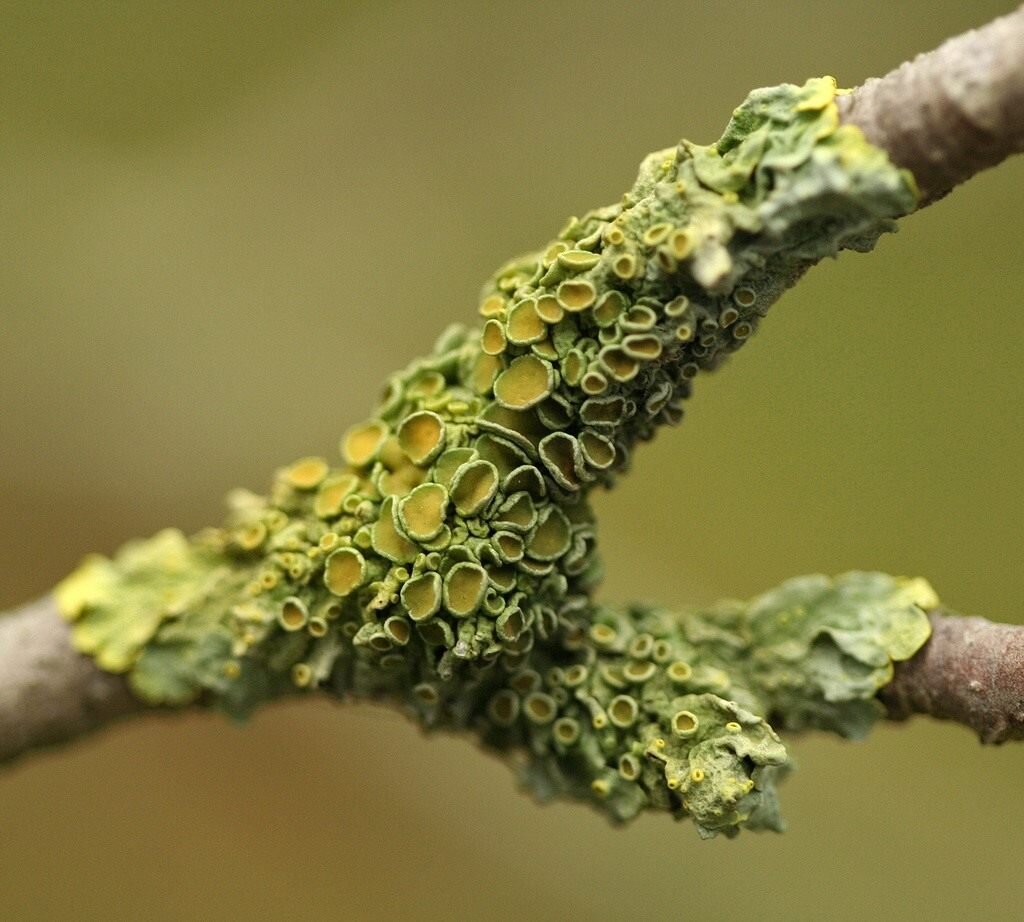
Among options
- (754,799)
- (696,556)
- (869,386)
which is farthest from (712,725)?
(696,556)

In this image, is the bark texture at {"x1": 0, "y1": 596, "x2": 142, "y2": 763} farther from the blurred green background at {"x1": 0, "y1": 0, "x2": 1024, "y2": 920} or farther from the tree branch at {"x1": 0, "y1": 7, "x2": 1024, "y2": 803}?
the blurred green background at {"x1": 0, "y1": 0, "x2": 1024, "y2": 920}

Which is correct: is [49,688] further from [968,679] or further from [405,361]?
[405,361]

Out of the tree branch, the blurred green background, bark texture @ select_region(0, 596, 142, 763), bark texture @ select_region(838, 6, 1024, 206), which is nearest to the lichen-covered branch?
the tree branch

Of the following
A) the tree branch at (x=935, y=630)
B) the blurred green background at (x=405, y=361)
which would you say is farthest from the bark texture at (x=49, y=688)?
the blurred green background at (x=405, y=361)

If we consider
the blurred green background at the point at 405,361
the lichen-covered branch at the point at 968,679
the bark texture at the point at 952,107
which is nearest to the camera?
the bark texture at the point at 952,107

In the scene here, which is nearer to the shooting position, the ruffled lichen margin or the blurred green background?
the ruffled lichen margin

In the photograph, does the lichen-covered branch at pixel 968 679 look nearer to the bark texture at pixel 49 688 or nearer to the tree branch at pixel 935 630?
the tree branch at pixel 935 630
